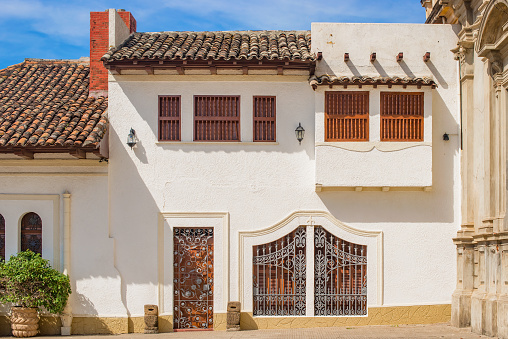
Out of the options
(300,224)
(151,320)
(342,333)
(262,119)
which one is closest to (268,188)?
(300,224)

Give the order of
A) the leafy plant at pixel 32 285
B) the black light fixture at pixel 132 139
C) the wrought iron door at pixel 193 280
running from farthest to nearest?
the black light fixture at pixel 132 139, the wrought iron door at pixel 193 280, the leafy plant at pixel 32 285

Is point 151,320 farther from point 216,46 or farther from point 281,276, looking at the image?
point 216,46

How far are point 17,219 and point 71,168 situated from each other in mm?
1805

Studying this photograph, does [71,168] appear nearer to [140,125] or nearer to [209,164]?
[140,125]

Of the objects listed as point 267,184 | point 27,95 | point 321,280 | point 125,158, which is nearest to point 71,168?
point 125,158

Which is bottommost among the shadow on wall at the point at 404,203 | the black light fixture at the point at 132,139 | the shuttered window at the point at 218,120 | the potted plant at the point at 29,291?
the potted plant at the point at 29,291

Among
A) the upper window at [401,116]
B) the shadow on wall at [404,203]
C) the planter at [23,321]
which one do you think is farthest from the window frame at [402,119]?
the planter at [23,321]

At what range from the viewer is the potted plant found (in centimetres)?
1552

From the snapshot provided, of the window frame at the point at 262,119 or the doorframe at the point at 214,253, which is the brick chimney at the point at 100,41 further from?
the doorframe at the point at 214,253

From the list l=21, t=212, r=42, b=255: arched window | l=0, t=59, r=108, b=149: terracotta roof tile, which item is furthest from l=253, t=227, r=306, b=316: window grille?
l=21, t=212, r=42, b=255: arched window

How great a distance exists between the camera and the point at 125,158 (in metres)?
16.7

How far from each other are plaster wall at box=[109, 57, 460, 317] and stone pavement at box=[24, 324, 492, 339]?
2.49 ft

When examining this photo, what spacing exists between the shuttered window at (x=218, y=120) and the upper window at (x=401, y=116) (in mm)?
3526

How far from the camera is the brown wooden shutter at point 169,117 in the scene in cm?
1670
